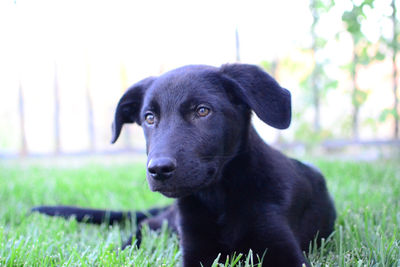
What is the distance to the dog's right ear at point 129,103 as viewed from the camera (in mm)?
2412

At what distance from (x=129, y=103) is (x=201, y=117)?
733 millimetres

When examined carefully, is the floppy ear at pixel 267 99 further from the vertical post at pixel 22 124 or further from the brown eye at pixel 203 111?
the vertical post at pixel 22 124

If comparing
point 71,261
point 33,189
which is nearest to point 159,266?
point 71,261

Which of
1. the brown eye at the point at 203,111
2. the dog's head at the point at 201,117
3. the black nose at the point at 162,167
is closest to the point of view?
the black nose at the point at 162,167

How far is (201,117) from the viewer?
6.44 ft

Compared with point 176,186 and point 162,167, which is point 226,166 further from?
point 162,167

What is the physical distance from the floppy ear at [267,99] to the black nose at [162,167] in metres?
0.55

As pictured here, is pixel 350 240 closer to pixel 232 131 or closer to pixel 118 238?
pixel 232 131

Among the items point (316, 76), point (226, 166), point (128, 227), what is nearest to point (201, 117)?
point (226, 166)

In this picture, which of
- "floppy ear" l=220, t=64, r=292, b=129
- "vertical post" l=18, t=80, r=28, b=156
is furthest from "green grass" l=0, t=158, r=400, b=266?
"vertical post" l=18, t=80, r=28, b=156

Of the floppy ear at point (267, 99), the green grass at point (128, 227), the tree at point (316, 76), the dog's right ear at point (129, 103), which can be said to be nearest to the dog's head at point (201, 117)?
the floppy ear at point (267, 99)

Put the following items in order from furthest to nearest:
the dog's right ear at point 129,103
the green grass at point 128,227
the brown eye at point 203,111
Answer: the dog's right ear at point 129,103 → the brown eye at point 203,111 → the green grass at point 128,227

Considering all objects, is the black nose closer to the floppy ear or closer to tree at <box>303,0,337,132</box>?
the floppy ear

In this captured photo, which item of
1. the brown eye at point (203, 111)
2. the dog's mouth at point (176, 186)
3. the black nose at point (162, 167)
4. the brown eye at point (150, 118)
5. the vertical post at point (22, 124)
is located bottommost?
the vertical post at point (22, 124)
